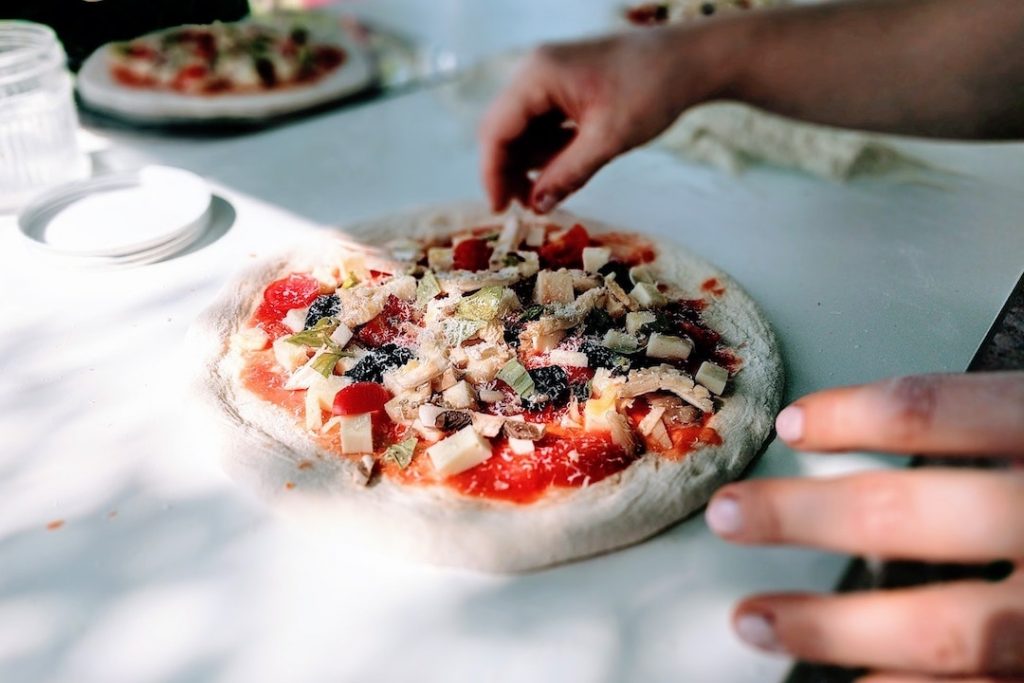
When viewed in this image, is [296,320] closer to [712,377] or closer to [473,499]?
[473,499]

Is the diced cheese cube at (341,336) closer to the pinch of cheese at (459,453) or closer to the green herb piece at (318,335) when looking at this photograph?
the green herb piece at (318,335)

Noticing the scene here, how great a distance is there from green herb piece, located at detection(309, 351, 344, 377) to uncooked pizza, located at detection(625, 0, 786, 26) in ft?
6.15

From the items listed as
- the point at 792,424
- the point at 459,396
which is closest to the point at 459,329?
the point at 459,396

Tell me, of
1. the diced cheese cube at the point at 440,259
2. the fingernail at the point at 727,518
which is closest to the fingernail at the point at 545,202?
the diced cheese cube at the point at 440,259

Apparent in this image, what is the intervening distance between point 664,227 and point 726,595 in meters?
1.19

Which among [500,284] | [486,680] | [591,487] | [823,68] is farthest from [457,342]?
[823,68]

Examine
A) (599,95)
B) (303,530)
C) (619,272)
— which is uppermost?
(599,95)

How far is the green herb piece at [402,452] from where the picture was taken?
1.28 m

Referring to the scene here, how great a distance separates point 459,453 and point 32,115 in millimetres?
1581

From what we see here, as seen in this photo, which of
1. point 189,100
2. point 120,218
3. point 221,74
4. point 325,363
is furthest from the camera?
point 221,74

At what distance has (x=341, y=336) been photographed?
4.94ft

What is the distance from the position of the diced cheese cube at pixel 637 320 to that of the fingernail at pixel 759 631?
0.70 meters

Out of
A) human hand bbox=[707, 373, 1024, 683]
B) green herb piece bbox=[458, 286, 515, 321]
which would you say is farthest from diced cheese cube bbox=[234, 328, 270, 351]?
human hand bbox=[707, 373, 1024, 683]

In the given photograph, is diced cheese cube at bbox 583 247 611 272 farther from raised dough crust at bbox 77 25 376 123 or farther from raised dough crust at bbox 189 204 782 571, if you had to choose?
raised dough crust at bbox 77 25 376 123
